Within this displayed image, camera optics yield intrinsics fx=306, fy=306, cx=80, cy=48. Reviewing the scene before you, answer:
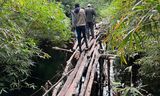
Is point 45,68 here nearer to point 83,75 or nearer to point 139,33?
point 83,75

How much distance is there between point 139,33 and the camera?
10.7ft

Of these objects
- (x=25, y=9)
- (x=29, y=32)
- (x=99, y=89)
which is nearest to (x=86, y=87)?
(x=99, y=89)

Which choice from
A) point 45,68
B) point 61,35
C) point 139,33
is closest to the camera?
point 139,33

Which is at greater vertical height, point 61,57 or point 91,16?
point 91,16

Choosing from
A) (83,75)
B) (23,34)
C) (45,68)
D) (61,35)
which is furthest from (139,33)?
(45,68)

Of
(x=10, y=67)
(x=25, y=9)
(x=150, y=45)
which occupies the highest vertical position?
(x=25, y=9)

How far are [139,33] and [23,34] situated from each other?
6958mm

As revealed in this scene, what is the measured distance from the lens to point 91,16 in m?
11.1

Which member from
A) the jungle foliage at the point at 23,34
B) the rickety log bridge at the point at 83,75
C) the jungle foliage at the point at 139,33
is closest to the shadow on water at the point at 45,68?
the jungle foliage at the point at 23,34

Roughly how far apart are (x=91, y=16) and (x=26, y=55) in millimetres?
3331

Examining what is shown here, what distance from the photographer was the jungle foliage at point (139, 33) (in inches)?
95.8

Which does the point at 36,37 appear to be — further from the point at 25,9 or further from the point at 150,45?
the point at 150,45

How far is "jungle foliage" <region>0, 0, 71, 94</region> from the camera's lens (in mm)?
7234

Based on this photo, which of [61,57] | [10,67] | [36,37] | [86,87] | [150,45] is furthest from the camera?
[61,57]
